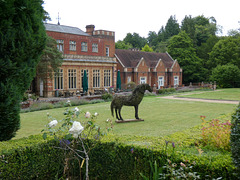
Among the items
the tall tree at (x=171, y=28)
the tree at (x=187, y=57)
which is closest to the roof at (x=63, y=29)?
the tree at (x=187, y=57)

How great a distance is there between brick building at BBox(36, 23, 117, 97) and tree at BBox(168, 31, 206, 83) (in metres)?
18.7

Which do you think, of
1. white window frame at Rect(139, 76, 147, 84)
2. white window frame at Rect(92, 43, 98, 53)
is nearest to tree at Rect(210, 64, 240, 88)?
white window frame at Rect(139, 76, 147, 84)

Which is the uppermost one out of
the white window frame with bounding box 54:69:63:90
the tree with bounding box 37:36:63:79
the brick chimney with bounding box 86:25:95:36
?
the brick chimney with bounding box 86:25:95:36

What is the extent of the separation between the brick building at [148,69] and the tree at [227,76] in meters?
7.13

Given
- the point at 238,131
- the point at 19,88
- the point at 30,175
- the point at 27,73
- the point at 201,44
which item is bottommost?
the point at 30,175

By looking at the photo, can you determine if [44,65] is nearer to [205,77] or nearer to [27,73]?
[27,73]

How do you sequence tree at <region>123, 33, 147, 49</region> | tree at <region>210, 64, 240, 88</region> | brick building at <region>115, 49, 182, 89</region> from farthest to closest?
1. tree at <region>123, 33, 147, 49</region>
2. tree at <region>210, 64, 240, 88</region>
3. brick building at <region>115, 49, 182, 89</region>

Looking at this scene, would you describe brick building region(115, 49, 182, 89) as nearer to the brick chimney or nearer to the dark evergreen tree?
the brick chimney

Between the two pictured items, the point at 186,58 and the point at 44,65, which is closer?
the point at 44,65

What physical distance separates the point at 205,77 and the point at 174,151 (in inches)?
2018

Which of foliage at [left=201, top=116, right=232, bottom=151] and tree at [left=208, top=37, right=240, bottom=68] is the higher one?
tree at [left=208, top=37, right=240, bottom=68]

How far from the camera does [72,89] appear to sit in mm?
32500

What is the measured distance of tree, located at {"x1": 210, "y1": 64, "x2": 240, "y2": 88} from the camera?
46906mm

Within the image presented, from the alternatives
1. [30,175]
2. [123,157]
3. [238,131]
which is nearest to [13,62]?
[30,175]
